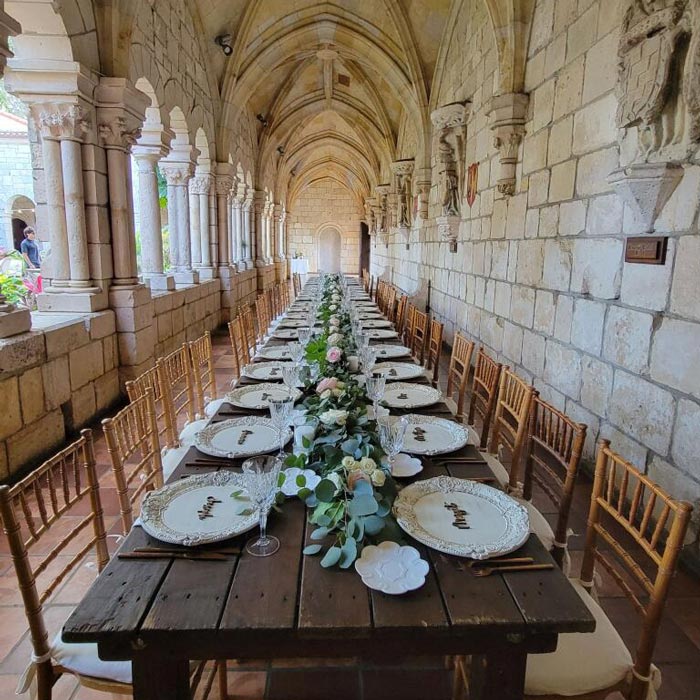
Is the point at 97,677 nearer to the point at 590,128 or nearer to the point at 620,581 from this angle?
the point at 620,581

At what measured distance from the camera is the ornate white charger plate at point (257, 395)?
2.10 m

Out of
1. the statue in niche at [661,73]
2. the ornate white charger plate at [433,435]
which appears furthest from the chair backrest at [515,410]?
the statue in niche at [661,73]

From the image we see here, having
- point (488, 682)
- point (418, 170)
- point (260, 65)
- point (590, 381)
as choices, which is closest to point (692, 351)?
point (590, 381)

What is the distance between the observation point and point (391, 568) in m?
1.04

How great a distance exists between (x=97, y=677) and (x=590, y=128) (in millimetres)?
3331

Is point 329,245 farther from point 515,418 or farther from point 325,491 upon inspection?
point 325,491

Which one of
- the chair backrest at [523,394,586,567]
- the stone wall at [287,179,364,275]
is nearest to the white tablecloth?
the stone wall at [287,179,364,275]

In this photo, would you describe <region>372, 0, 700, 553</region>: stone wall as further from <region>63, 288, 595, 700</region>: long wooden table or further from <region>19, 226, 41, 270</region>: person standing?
<region>19, 226, 41, 270</region>: person standing

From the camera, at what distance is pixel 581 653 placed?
1.15 m

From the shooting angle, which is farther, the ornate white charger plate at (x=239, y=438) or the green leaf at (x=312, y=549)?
the ornate white charger plate at (x=239, y=438)

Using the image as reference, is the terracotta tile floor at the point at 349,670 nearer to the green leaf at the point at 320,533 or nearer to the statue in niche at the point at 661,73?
the green leaf at the point at 320,533

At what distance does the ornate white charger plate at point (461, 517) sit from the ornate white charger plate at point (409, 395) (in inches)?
29.3

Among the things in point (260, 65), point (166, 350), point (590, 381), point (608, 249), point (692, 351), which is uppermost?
point (260, 65)

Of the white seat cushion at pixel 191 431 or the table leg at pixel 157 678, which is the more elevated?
the table leg at pixel 157 678
